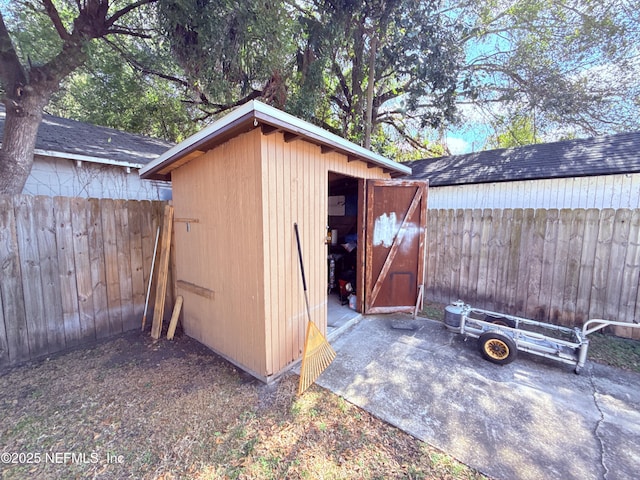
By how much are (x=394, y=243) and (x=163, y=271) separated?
3402 millimetres

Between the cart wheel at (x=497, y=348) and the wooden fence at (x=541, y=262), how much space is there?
1693 mm

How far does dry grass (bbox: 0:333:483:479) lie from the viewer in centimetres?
165

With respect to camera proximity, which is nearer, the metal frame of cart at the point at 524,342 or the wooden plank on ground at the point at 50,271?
the metal frame of cart at the point at 524,342

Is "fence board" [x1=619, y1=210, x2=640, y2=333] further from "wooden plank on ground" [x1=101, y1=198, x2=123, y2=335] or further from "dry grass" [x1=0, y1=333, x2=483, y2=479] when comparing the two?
"wooden plank on ground" [x1=101, y1=198, x2=123, y2=335]

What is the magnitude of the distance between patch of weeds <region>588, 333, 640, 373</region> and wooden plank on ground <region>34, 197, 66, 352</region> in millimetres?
6081

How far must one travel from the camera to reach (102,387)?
2.44m

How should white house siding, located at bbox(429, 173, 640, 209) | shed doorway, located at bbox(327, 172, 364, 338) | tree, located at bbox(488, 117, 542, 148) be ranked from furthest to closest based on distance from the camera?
tree, located at bbox(488, 117, 542, 148) < white house siding, located at bbox(429, 173, 640, 209) < shed doorway, located at bbox(327, 172, 364, 338)

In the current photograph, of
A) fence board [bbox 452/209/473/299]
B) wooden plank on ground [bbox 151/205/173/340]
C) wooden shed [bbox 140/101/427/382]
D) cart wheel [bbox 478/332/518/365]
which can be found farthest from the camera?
fence board [bbox 452/209/473/299]

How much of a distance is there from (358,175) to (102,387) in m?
3.78

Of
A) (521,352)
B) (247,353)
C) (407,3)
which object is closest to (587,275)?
(521,352)

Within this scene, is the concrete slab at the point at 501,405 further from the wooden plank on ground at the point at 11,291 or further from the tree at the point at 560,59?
the tree at the point at 560,59

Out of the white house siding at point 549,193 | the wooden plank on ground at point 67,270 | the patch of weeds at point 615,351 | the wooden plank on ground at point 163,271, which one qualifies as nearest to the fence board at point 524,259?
the patch of weeds at point 615,351

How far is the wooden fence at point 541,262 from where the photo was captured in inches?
131

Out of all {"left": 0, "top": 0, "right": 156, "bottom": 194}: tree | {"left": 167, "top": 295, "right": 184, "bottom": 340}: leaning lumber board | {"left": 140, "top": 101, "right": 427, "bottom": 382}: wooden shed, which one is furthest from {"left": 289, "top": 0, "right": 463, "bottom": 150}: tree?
{"left": 167, "top": 295, "right": 184, "bottom": 340}: leaning lumber board
